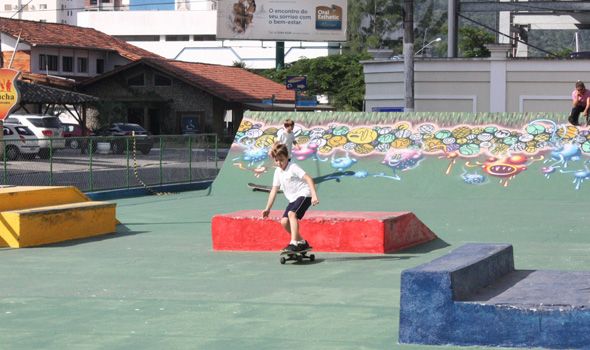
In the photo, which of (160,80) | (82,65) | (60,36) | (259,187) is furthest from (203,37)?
(259,187)

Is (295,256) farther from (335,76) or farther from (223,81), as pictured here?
(335,76)

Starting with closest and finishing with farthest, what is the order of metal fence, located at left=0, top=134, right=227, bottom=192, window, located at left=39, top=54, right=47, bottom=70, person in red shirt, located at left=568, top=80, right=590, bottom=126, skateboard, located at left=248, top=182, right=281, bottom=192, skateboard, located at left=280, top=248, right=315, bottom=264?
skateboard, located at left=280, top=248, right=315, bottom=264, person in red shirt, located at left=568, top=80, right=590, bottom=126, metal fence, located at left=0, top=134, right=227, bottom=192, skateboard, located at left=248, top=182, right=281, bottom=192, window, located at left=39, top=54, right=47, bottom=70

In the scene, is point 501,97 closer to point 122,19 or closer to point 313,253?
point 313,253

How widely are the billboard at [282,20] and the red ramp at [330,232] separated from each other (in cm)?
5222

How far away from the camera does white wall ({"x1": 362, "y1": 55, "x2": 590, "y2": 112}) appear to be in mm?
33125

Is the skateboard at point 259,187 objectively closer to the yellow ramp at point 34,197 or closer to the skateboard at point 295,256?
the yellow ramp at point 34,197

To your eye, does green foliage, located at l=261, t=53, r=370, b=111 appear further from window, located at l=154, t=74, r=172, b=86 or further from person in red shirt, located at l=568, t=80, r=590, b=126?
person in red shirt, located at l=568, t=80, r=590, b=126

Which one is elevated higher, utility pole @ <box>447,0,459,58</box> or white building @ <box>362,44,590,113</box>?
utility pole @ <box>447,0,459,58</box>

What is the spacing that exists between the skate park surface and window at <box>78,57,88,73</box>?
5648 cm

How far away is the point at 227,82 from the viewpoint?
7525cm

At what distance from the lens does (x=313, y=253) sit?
16.2m

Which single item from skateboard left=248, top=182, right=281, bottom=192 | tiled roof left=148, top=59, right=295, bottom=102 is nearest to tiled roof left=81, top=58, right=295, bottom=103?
tiled roof left=148, top=59, right=295, bottom=102

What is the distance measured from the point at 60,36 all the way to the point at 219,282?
66.8m

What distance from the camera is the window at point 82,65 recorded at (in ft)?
263
